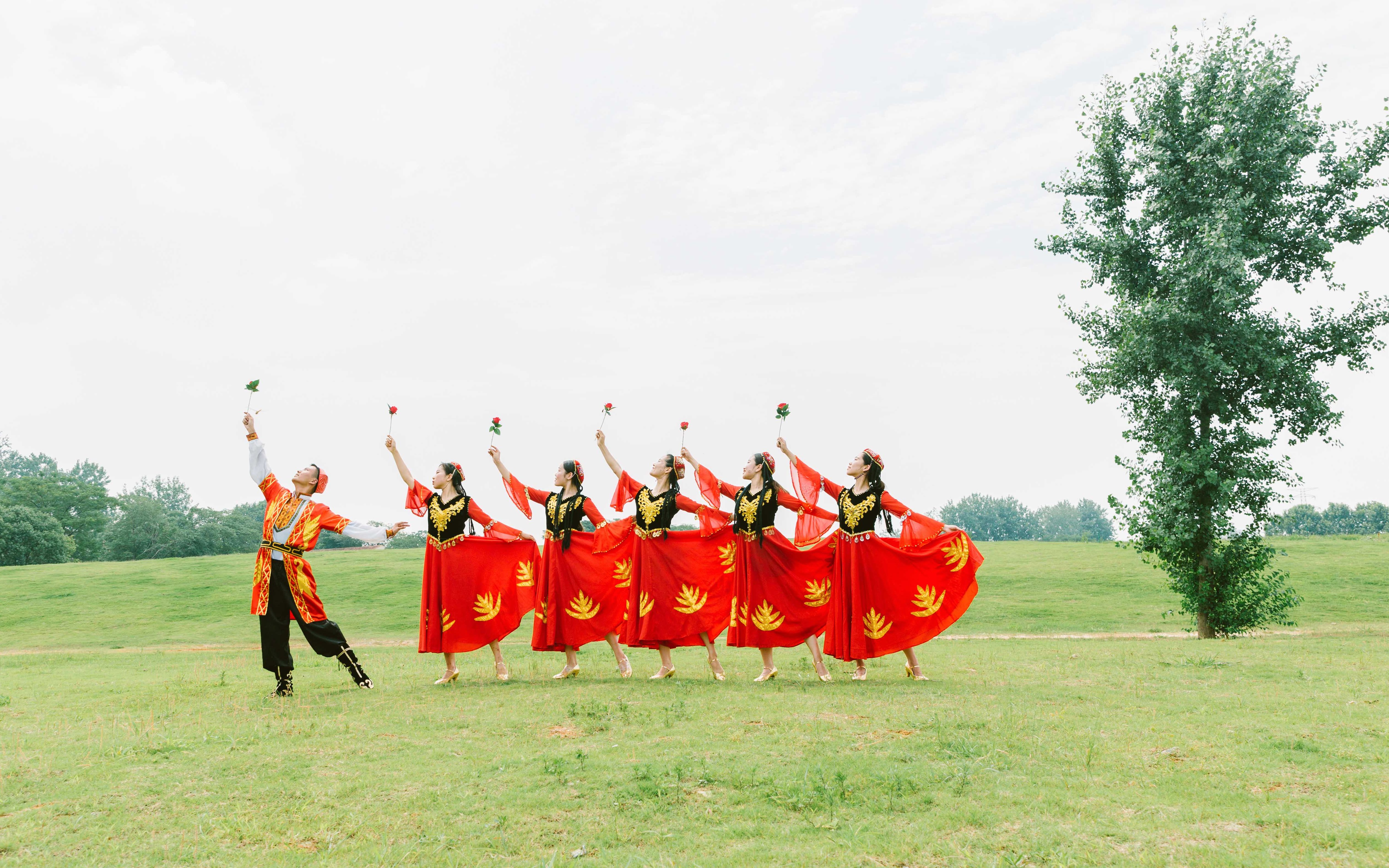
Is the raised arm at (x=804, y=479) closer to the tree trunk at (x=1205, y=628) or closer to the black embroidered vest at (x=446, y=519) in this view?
the black embroidered vest at (x=446, y=519)

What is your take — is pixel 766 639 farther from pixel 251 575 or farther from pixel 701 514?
pixel 251 575

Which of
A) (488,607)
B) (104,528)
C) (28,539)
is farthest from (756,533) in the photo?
(104,528)

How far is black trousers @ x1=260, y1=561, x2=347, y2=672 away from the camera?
30.1ft

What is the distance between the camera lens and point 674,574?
34.5 feet

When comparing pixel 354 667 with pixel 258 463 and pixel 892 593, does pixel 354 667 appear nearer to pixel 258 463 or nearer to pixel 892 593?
pixel 258 463

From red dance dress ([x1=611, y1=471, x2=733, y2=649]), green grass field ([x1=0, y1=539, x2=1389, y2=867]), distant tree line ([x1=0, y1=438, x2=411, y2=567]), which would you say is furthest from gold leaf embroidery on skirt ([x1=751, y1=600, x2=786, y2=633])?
distant tree line ([x1=0, y1=438, x2=411, y2=567])

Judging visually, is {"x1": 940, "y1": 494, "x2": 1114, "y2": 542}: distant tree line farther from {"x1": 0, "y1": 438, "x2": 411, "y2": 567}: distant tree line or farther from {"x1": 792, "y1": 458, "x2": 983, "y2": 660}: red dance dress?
{"x1": 792, "y1": 458, "x2": 983, "y2": 660}: red dance dress

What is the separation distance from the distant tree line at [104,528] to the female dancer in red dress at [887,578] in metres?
37.8

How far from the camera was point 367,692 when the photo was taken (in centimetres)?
925

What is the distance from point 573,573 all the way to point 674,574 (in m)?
1.17

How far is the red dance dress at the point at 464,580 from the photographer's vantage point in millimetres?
9938

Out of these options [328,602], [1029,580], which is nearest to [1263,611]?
[1029,580]

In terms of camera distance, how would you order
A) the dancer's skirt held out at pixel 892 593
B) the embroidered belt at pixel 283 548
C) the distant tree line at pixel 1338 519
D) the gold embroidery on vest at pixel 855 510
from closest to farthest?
the embroidered belt at pixel 283 548 → the dancer's skirt held out at pixel 892 593 → the gold embroidery on vest at pixel 855 510 → the distant tree line at pixel 1338 519

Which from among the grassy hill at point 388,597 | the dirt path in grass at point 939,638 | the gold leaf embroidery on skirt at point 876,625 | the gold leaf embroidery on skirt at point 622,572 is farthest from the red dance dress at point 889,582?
the grassy hill at point 388,597
